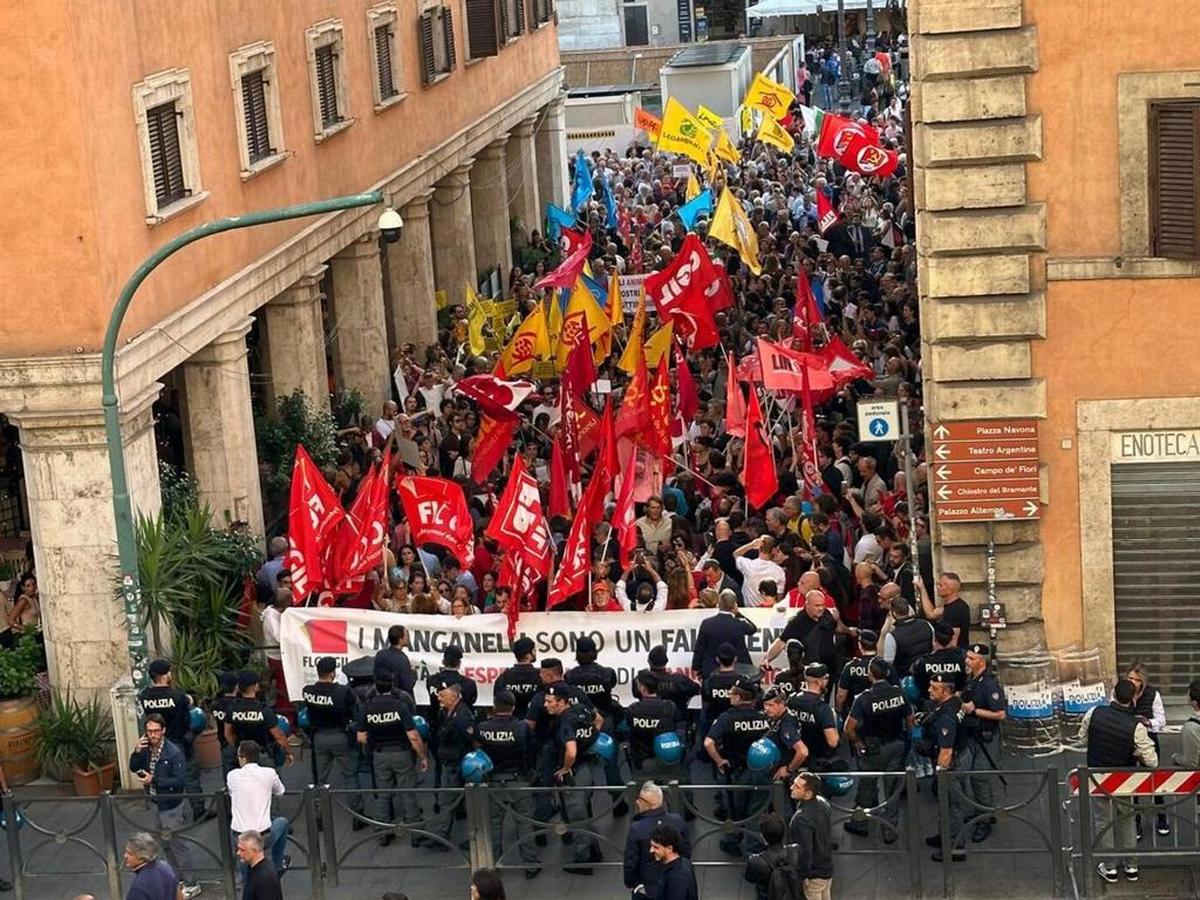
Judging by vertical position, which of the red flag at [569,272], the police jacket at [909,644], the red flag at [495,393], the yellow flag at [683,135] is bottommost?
the police jacket at [909,644]

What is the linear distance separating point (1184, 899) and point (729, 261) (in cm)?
2442

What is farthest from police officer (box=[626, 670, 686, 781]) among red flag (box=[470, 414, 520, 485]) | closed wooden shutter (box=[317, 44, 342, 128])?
closed wooden shutter (box=[317, 44, 342, 128])

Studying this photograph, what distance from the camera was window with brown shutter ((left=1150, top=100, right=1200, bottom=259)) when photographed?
66.2 ft

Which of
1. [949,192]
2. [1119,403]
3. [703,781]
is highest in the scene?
[949,192]

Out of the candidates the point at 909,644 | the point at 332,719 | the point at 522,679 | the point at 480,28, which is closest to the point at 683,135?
the point at 480,28

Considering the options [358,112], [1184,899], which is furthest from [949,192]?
[358,112]

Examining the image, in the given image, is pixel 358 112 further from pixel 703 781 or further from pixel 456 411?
pixel 703 781

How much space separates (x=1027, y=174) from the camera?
813 inches

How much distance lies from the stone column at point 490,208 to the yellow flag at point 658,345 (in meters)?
18.3

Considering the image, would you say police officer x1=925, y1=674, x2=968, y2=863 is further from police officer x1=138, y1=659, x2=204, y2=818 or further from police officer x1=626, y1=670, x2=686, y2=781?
police officer x1=138, y1=659, x2=204, y2=818

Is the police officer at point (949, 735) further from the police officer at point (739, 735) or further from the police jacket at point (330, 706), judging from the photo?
the police jacket at point (330, 706)

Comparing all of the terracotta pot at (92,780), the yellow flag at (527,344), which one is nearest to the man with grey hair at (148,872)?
the terracotta pot at (92,780)

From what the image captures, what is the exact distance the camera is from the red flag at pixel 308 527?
2270 centimetres

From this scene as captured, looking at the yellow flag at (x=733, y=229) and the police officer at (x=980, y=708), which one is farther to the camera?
the yellow flag at (x=733, y=229)
